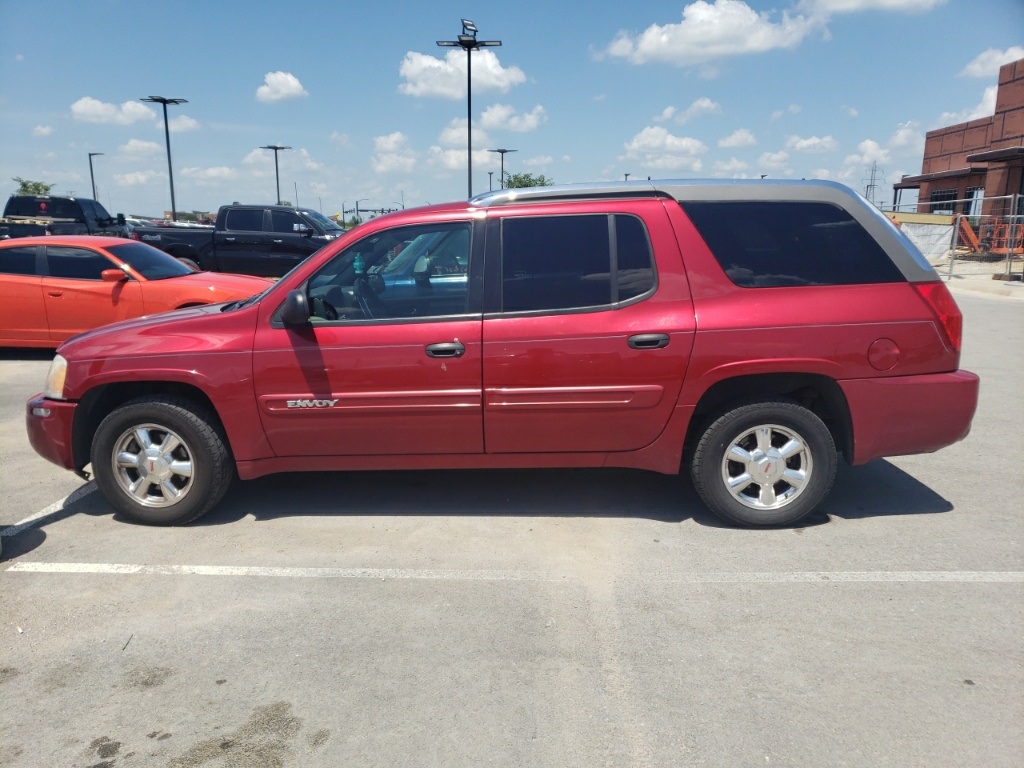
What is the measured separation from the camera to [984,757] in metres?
2.60

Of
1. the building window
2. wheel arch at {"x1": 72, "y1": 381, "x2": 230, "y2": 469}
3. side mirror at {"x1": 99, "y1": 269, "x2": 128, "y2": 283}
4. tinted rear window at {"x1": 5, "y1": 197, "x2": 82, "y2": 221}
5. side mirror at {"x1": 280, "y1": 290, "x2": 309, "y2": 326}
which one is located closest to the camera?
side mirror at {"x1": 280, "y1": 290, "x2": 309, "y2": 326}

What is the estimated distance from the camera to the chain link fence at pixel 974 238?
2394 centimetres

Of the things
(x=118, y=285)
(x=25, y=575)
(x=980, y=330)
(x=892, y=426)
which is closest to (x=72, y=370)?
(x=25, y=575)

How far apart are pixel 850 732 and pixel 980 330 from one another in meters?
11.9

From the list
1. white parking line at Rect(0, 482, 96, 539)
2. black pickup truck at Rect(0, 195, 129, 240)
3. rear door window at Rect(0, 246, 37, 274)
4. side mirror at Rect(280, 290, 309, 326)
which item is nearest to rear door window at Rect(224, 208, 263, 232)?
black pickup truck at Rect(0, 195, 129, 240)

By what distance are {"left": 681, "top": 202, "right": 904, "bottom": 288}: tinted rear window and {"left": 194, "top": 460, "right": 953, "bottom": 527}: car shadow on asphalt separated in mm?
1421

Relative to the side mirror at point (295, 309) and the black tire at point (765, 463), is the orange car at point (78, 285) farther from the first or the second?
the black tire at point (765, 463)

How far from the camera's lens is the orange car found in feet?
31.5

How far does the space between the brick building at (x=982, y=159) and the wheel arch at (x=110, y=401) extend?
88.6ft

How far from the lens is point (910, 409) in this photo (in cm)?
433

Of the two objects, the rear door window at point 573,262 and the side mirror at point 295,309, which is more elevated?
the rear door window at point 573,262

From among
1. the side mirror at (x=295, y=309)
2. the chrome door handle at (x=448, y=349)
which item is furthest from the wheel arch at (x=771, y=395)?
the side mirror at (x=295, y=309)

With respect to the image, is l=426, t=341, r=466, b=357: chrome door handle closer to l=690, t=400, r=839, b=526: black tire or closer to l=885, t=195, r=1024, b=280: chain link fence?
l=690, t=400, r=839, b=526: black tire

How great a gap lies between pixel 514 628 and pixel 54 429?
9.97 feet
